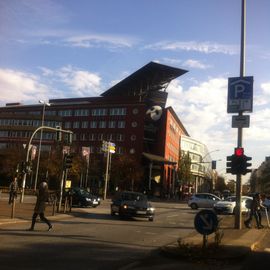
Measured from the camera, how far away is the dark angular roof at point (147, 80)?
95375mm

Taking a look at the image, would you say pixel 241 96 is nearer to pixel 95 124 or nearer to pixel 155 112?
pixel 155 112

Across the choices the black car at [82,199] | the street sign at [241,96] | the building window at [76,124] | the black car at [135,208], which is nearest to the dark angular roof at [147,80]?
the building window at [76,124]

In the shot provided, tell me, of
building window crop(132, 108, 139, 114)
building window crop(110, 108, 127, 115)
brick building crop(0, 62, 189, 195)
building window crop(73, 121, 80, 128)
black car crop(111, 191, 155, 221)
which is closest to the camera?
black car crop(111, 191, 155, 221)

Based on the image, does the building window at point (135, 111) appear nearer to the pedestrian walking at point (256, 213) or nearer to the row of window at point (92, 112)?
the row of window at point (92, 112)

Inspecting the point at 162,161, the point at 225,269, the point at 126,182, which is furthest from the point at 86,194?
the point at 162,161

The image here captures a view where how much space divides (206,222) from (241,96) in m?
10.2

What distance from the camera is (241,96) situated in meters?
20.2

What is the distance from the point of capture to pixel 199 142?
138m

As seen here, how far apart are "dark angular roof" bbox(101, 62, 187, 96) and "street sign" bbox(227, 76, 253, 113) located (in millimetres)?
74350

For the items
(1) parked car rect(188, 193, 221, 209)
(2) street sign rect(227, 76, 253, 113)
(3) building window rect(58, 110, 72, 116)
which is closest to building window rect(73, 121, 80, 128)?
(3) building window rect(58, 110, 72, 116)

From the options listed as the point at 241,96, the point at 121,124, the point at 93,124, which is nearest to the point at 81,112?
the point at 93,124

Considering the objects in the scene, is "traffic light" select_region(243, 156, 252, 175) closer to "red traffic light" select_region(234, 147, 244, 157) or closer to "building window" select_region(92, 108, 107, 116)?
"red traffic light" select_region(234, 147, 244, 157)

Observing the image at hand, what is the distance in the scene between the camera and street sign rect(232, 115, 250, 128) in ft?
65.3

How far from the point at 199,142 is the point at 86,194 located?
104 m
